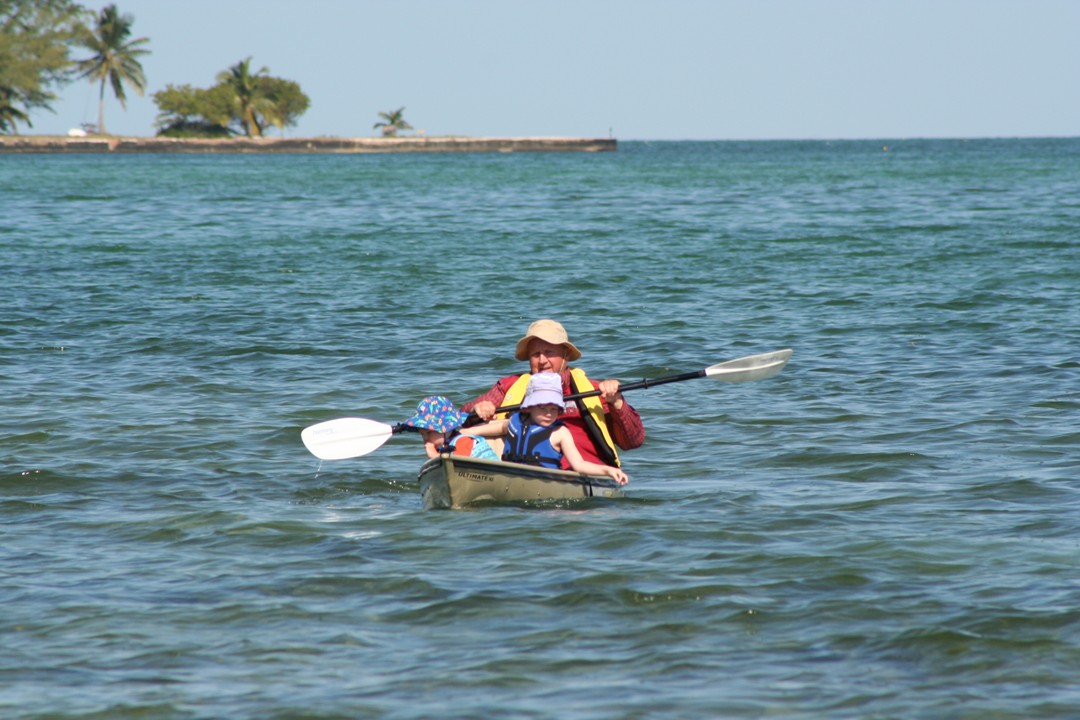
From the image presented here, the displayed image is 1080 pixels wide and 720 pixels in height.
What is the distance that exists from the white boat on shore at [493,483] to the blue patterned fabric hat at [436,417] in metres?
0.28

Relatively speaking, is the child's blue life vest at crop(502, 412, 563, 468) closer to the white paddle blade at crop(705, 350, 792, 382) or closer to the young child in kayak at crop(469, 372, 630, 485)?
the young child in kayak at crop(469, 372, 630, 485)

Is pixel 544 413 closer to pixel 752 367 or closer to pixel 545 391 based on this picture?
pixel 545 391

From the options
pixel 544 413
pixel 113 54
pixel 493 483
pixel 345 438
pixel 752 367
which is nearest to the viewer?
pixel 493 483

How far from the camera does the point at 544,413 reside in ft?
26.5

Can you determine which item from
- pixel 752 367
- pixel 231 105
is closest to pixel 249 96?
pixel 231 105

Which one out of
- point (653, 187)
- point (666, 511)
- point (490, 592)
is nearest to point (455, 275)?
point (666, 511)

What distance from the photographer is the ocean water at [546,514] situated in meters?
5.44

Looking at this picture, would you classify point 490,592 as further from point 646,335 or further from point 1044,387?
point 646,335

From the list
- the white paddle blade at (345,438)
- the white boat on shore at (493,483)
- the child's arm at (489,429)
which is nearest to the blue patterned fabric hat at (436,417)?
the child's arm at (489,429)

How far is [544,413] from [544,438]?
0.19 meters

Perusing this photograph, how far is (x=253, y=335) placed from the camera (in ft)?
51.7

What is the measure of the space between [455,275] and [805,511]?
1541 centimetres

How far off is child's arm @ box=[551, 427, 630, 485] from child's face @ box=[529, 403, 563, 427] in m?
0.10

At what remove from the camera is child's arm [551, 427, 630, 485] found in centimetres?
812
